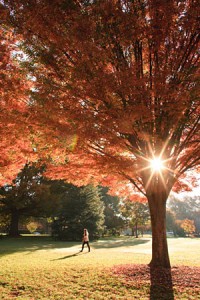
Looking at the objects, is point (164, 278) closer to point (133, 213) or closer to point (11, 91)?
point (11, 91)

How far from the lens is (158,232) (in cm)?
910

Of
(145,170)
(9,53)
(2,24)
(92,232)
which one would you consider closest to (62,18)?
(2,24)

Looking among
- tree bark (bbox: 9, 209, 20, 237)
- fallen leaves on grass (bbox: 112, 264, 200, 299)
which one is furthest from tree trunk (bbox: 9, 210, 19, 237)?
fallen leaves on grass (bbox: 112, 264, 200, 299)

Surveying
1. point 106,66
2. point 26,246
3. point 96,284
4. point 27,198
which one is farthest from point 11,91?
point 27,198

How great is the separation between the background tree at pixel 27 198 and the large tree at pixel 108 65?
78.0 ft

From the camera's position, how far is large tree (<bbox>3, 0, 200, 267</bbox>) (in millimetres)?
6113

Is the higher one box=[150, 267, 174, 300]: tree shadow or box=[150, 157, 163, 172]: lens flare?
box=[150, 157, 163, 172]: lens flare

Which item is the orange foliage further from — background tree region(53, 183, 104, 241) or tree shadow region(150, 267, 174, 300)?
background tree region(53, 183, 104, 241)

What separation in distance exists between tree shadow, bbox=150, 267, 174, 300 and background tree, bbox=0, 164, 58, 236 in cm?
2422

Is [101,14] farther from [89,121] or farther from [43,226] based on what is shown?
[43,226]

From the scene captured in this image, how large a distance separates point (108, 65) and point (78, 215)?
24.1m

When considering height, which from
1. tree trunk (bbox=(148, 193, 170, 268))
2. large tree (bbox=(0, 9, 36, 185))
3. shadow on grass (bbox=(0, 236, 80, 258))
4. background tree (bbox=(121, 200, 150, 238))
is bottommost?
shadow on grass (bbox=(0, 236, 80, 258))

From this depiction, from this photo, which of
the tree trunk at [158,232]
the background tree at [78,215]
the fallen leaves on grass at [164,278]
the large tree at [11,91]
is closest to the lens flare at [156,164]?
the tree trunk at [158,232]

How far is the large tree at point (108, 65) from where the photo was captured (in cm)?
611
